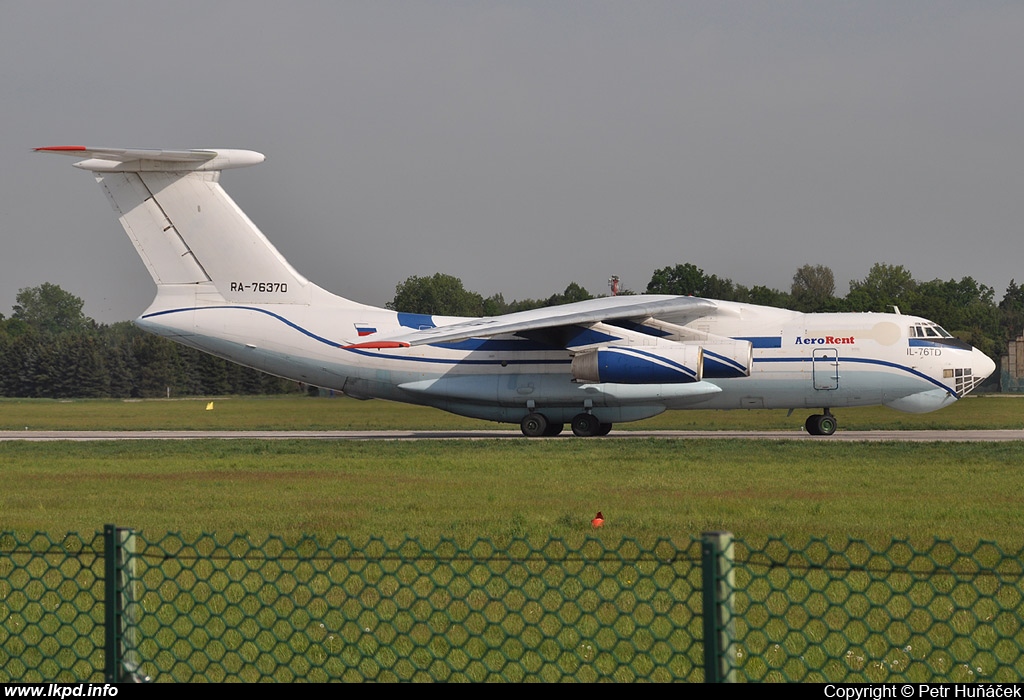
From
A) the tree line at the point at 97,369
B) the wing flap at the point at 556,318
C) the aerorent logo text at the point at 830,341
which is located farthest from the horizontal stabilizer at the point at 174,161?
the tree line at the point at 97,369

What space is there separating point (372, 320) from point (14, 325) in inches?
3575

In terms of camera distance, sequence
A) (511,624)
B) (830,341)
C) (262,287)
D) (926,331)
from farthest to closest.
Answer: (262,287), (926,331), (830,341), (511,624)

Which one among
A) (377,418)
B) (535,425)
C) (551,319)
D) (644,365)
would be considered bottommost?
(535,425)

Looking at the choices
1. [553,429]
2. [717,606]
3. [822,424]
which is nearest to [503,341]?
[553,429]

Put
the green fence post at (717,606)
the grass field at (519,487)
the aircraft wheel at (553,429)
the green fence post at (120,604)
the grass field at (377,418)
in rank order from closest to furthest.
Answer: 1. the green fence post at (717,606)
2. the green fence post at (120,604)
3. the grass field at (519,487)
4. the aircraft wheel at (553,429)
5. the grass field at (377,418)

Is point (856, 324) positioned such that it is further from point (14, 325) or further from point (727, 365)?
point (14, 325)

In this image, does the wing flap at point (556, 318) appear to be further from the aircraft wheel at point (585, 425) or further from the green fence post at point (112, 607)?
the green fence post at point (112, 607)

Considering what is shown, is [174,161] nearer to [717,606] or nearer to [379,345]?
[379,345]

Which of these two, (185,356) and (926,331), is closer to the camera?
(926,331)

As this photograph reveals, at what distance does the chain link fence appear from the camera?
5066 mm

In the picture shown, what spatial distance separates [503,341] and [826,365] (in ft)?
24.2

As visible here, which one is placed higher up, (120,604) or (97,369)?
(97,369)

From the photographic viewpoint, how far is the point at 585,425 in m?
27.7

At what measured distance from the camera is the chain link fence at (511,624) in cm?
507
